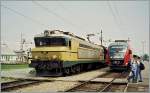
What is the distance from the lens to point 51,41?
23.7 metres

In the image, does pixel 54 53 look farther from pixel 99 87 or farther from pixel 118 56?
pixel 118 56

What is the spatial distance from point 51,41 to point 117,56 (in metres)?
8.95

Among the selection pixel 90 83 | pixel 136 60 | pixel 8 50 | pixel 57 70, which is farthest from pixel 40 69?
pixel 8 50

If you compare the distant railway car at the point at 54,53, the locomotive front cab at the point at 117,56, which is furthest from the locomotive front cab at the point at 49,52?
the locomotive front cab at the point at 117,56

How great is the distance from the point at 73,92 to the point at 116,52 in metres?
17.6

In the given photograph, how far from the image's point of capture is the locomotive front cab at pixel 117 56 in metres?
30.1

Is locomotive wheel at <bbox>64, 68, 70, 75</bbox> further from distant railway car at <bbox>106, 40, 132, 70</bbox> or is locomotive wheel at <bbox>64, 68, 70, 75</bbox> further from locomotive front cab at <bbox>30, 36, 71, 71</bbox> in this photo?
distant railway car at <bbox>106, 40, 132, 70</bbox>

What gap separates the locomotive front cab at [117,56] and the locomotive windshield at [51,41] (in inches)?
324

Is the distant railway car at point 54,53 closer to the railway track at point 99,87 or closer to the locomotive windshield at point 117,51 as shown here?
the railway track at point 99,87

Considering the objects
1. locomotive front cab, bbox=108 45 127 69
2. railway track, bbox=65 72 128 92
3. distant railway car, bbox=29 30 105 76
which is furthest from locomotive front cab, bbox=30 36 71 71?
locomotive front cab, bbox=108 45 127 69

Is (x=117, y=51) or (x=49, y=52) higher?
(x=117, y=51)

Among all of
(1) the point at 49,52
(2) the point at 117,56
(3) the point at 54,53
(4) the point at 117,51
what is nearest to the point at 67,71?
(3) the point at 54,53

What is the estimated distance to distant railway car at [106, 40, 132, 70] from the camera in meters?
30.1

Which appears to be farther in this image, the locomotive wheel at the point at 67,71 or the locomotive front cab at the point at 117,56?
the locomotive front cab at the point at 117,56
